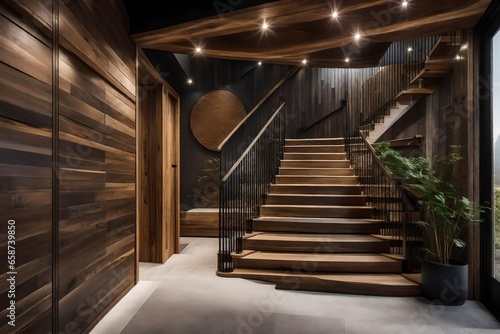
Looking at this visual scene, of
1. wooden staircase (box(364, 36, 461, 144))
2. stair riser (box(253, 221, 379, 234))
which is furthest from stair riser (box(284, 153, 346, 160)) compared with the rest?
stair riser (box(253, 221, 379, 234))

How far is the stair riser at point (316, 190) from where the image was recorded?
4.33 m

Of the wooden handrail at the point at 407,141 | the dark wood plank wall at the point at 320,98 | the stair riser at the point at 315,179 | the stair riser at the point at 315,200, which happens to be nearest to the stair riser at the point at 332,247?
the stair riser at the point at 315,200

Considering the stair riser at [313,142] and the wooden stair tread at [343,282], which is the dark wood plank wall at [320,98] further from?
the wooden stair tread at [343,282]

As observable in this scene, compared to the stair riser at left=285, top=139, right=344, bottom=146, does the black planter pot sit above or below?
below

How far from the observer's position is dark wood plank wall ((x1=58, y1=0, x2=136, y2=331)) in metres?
1.85

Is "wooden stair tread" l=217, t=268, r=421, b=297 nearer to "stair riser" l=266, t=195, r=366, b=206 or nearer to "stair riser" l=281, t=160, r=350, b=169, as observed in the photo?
"stair riser" l=266, t=195, r=366, b=206

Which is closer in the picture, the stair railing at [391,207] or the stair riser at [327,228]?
the stair railing at [391,207]

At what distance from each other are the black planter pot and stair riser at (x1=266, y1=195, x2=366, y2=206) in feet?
5.08

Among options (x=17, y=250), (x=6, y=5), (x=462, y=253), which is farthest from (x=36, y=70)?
(x=462, y=253)

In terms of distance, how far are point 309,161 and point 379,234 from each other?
1872 mm

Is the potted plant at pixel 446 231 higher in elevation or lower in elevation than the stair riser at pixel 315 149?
lower

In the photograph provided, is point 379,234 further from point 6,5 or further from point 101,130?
point 6,5

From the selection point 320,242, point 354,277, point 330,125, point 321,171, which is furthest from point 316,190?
point 330,125

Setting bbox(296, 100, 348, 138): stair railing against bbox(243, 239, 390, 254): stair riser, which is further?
bbox(296, 100, 348, 138): stair railing
